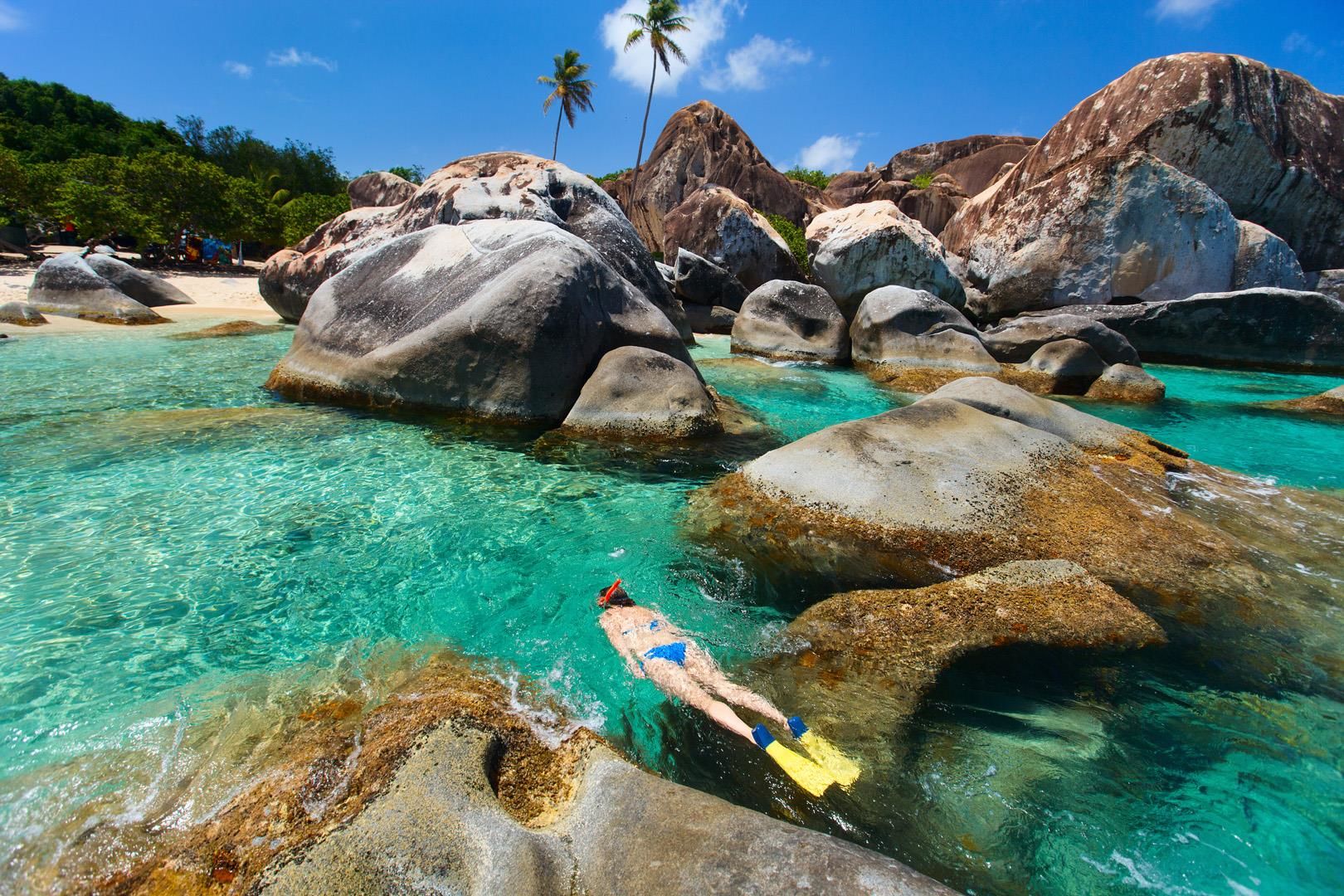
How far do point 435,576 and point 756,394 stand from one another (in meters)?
6.99

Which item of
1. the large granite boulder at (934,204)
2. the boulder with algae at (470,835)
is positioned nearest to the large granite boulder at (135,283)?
the boulder with algae at (470,835)

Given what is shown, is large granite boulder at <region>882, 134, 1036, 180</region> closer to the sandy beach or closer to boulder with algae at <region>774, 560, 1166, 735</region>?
the sandy beach

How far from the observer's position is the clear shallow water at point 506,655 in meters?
2.17

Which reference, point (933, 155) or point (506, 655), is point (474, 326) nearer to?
point (506, 655)

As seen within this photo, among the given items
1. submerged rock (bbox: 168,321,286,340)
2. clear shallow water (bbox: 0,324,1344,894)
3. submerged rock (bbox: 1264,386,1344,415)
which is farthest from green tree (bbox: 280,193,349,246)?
submerged rock (bbox: 1264,386,1344,415)

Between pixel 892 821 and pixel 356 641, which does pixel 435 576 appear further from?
pixel 892 821

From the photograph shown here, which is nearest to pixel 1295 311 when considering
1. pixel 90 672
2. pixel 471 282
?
pixel 471 282

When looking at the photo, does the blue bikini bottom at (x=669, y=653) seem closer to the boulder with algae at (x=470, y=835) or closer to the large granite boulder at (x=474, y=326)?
the boulder with algae at (x=470, y=835)

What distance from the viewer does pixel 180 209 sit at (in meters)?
23.8

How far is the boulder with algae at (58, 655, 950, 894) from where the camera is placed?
172 centimetres

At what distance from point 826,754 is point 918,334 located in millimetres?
11961

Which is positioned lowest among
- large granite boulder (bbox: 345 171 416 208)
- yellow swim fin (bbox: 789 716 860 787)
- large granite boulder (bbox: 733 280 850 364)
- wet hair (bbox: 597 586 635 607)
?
yellow swim fin (bbox: 789 716 860 787)

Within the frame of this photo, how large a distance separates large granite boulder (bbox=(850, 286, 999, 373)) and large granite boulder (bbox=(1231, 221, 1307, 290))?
10472mm

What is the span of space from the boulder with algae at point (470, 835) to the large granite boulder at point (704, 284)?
678 inches
